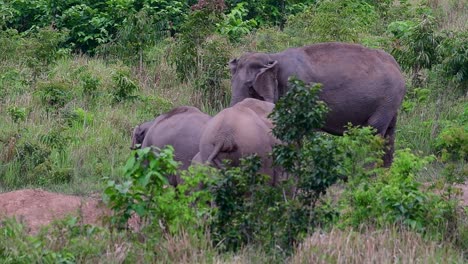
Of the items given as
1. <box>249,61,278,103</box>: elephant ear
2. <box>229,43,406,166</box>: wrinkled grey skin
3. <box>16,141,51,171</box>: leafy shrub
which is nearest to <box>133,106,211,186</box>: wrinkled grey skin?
<box>249,61,278,103</box>: elephant ear

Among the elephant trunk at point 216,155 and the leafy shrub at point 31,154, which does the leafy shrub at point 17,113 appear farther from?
the elephant trunk at point 216,155

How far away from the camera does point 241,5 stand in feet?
63.6

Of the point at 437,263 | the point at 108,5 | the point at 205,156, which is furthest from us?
the point at 108,5

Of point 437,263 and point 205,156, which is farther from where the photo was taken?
point 205,156

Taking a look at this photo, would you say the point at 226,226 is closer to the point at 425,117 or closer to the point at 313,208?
the point at 313,208

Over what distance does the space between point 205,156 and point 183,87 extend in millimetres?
5922

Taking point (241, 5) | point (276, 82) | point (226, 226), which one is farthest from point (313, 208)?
point (241, 5)

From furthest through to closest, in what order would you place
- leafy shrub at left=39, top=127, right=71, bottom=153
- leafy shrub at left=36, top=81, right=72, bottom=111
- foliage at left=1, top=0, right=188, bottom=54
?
foliage at left=1, top=0, right=188, bottom=54 < leafy shrub at left=36, top=81, right=72, bottom=111 < leafy shrub at left=39, top=127, right=71, bottom=153

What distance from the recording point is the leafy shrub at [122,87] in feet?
49.6

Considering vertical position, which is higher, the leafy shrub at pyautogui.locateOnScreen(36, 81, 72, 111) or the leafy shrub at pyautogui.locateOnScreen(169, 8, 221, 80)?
the leafy shrub at pyautogui.locateOnScreen(169, 8, 221, 80)

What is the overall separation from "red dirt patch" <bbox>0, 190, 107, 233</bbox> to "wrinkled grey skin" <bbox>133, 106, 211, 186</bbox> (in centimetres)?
95

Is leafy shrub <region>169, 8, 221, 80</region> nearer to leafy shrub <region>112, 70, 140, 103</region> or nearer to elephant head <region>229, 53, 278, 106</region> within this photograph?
leafy shrub <region>112, 70, 140, 103</region>

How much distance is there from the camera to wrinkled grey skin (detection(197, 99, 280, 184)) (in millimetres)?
9727

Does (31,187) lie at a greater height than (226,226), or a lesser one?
lesser
